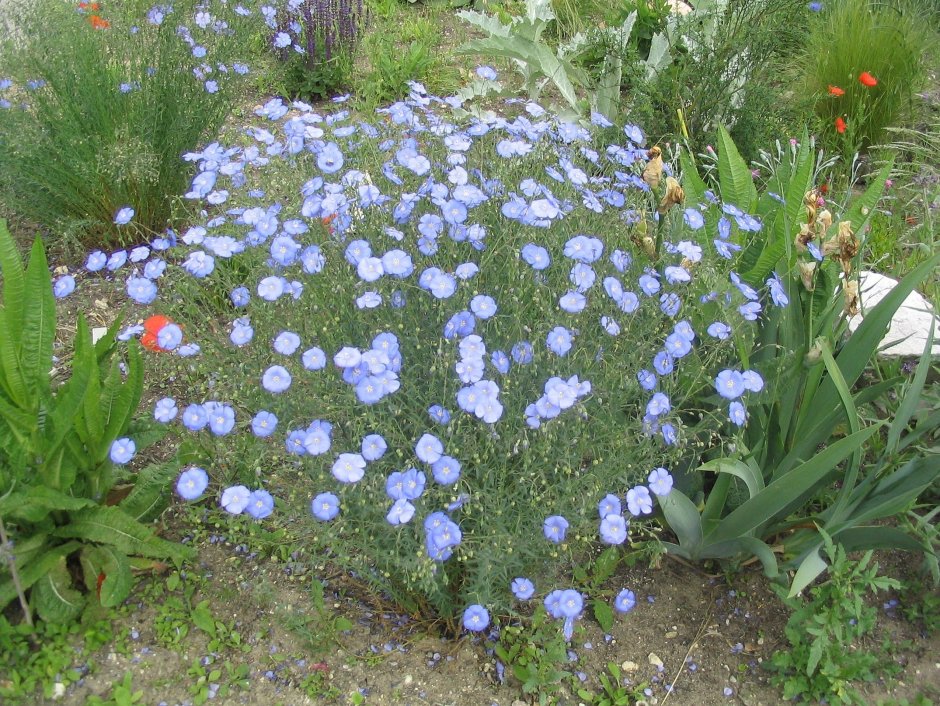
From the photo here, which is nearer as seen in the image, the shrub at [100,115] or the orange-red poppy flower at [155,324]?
the orange-red poppy flower at [155,324]

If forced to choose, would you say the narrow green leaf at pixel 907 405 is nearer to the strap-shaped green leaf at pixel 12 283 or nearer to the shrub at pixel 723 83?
the shrub at pixel 723 83

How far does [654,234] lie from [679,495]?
0.81 metres

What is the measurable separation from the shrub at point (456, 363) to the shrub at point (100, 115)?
1.03 m

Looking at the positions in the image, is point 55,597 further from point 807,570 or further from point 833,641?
point 833,641

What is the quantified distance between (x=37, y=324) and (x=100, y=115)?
1418 millimetres

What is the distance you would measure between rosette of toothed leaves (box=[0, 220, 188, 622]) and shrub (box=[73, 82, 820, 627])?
0.24 m

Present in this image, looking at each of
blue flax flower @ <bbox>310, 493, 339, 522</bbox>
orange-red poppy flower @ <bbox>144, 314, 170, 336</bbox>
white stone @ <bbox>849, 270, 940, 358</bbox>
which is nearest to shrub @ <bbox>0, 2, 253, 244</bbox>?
orange-red poppy flower @ <bbox>144, 314, 170, 336</bbox>

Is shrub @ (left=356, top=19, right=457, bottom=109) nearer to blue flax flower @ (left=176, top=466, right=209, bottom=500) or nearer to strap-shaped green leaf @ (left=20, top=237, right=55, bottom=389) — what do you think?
strap-shaped green leaf @ (left=20, top=237, right=55, bottom=389)

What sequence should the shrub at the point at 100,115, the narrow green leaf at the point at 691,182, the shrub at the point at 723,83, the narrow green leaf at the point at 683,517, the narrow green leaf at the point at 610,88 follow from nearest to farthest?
1. the narrow green leaf at the point at 683,517
2. the narrow green leaf at the point at 691,182
3. the shrub at the point at 100,115
4. the shrub at the point at 723,83
5. the narrow green leaf at the point at 610,88

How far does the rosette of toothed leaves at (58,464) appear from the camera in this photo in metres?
2.08

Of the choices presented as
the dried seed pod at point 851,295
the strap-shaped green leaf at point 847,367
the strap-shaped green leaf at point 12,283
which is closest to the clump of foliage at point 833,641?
the strap-shaped green leaf at point 847,367

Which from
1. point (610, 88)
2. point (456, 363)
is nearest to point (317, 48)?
point (610, 88)

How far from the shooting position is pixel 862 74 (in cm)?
420

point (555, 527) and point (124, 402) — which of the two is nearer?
point (555, 527)
